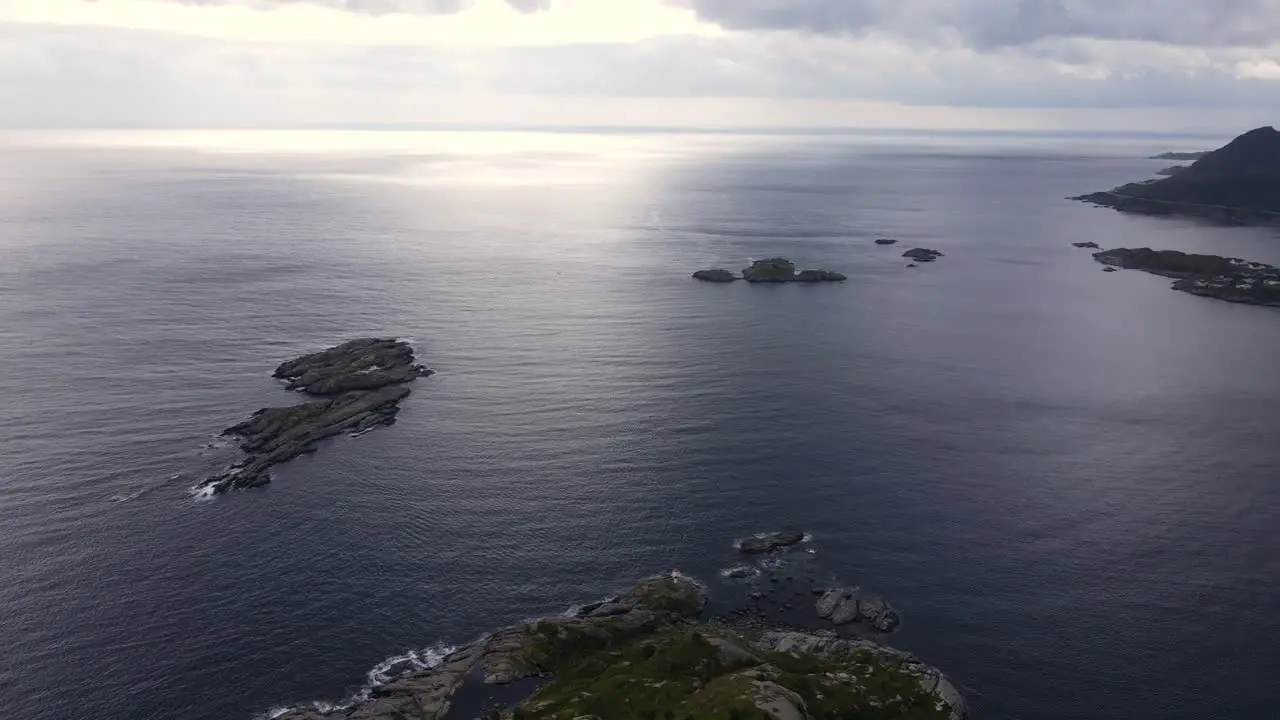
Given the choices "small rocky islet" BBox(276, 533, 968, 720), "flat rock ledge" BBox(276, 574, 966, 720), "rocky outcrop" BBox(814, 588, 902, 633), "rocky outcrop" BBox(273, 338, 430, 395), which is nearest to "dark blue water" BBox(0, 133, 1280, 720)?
"rocky outcrop" BBox(814, 588, 902, 633)

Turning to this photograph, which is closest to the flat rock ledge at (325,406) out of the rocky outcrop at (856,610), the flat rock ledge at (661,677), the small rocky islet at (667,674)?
the small rocky islet at (667,674)

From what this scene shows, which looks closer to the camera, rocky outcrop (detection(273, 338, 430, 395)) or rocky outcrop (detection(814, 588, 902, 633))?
rocky outcrop (detection(814, 588, 902, 633))

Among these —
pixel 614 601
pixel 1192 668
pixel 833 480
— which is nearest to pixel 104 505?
pixel 614 601

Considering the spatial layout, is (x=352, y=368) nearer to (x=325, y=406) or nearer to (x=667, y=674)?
(x=325, y=406)

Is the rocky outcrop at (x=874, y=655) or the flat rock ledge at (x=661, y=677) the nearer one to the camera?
the flat rock ledge at (x=661, y=677)

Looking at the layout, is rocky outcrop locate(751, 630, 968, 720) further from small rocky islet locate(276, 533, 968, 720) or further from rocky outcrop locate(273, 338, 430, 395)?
rocky outcrop locate(273, 338, 430, 395)

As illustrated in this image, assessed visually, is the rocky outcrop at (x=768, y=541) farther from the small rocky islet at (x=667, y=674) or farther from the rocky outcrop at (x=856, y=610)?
the small rocky islet at (x=667, y=674)

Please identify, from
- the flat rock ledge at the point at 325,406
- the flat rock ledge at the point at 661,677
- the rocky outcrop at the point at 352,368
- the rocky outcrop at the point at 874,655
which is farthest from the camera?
the rocky outcrop at the point at 352,368
